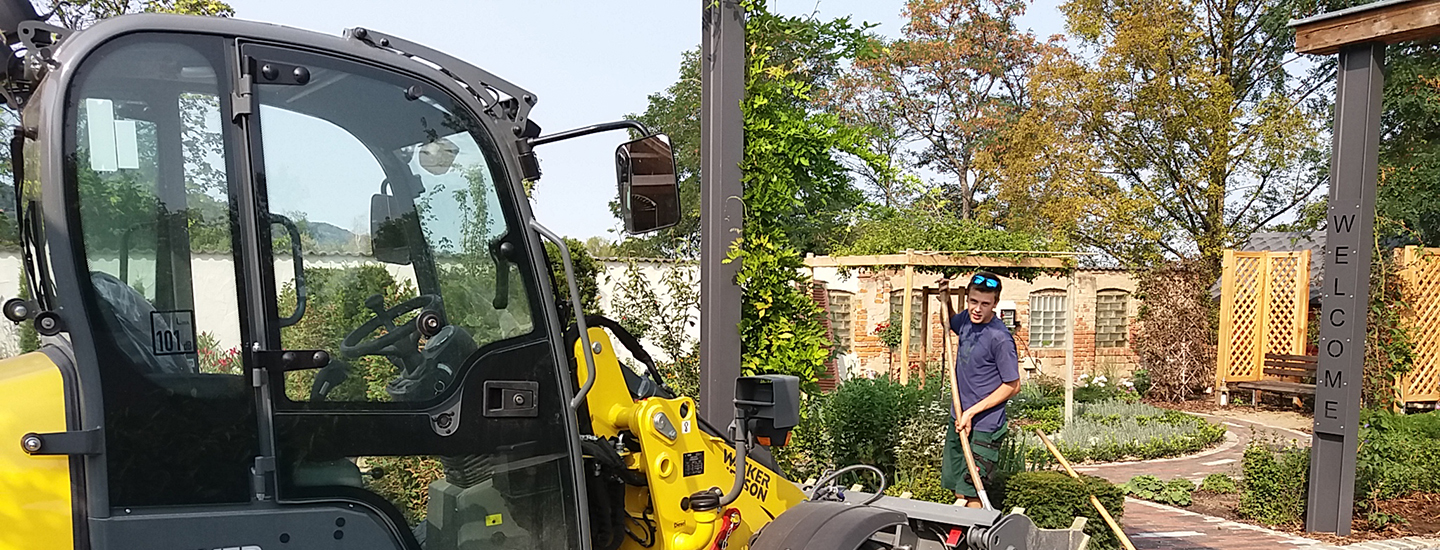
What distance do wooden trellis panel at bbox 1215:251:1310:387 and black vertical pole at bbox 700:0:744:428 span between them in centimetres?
1241

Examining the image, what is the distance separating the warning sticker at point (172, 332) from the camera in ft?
7.04

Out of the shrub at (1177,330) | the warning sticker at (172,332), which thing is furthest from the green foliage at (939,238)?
the warning sticker at (172,332)

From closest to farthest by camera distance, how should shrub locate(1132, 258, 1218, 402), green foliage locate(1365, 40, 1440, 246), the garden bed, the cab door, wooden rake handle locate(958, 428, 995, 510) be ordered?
the cab door < wooden rake handle locate(958, 428, 995, 510) < the garden bed < shrub locate(1132, 258, 1218, 402) < green foliage locate(1365, 40, 1440, 246)

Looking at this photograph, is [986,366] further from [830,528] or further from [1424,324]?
[1424,324]

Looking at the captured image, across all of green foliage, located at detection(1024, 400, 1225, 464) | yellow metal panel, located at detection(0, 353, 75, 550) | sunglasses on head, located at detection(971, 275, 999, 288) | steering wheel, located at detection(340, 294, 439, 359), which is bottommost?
green foliage, located at detection(1024, 400, 1225, 464)

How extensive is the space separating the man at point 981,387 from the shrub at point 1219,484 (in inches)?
149

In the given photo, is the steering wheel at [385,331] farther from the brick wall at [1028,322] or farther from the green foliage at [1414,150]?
the green foliage at [1414,150]

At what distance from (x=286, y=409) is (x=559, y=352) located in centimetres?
69

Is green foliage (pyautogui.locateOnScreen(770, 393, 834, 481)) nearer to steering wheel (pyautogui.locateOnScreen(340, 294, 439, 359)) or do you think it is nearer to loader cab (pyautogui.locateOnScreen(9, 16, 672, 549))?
loader cab (pyautogui.locateOnScreen(9, 16, 672, 549))

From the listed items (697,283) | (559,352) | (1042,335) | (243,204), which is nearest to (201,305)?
(243,204)

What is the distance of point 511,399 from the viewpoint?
2600 mm

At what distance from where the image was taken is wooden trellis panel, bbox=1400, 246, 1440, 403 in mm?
12820

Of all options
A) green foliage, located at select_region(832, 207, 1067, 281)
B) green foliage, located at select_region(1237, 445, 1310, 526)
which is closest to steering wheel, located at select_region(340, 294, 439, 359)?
green foliage, located at select_region(1237, 445, 1310, 526)

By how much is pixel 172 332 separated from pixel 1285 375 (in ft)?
52.8
